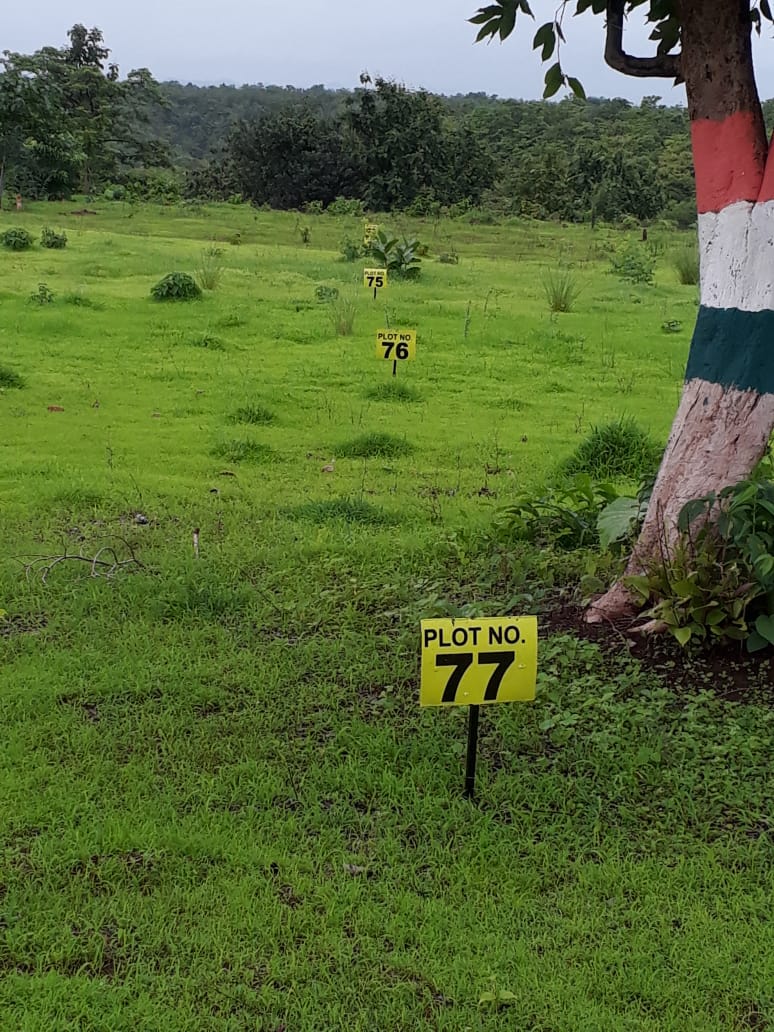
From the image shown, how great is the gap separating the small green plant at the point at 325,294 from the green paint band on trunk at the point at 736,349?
8.14 meters

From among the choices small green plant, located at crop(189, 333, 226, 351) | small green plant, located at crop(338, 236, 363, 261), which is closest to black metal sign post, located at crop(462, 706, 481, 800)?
small green plant, located at crop(189, 333, 226, 351)

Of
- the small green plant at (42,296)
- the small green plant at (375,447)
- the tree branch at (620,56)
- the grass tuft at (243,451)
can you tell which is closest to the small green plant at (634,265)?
Result: the small green plant at (42,296)

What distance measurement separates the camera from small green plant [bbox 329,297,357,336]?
986cm

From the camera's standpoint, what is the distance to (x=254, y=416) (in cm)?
711

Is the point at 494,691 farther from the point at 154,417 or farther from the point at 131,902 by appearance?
the point at 154,417

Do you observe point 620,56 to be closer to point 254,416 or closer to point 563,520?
point 563,520

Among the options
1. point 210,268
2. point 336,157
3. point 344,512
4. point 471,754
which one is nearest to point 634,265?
point 210,268

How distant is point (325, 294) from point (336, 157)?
2040 centimetres

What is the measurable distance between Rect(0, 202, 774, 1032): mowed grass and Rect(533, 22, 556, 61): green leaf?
2.01 m

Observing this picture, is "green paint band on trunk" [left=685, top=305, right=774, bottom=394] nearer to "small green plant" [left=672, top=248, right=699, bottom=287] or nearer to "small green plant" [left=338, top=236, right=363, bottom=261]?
"small green plant" [left=672, top=248, right=699, bottom=287]

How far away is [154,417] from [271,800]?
463cm

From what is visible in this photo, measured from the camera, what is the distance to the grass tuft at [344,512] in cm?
511

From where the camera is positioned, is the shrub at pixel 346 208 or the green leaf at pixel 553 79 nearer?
the green leaf at pixel 553 79

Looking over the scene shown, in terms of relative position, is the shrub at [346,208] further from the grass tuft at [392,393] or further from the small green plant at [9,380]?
the small green plant at [9,380]
